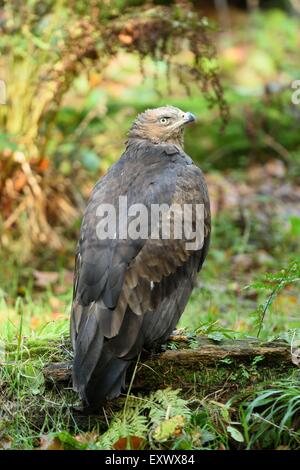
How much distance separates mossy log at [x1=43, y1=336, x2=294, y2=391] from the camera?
14.3 feet

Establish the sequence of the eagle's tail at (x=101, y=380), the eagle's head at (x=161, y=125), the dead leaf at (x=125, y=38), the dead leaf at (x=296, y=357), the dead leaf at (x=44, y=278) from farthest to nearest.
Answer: the dead leaf at (x=44, y=278)
the dead leaf at (x=125, y=38)
the eagle's head at (x=161, y=125)
the dead leaf at (x=296, y=357)
the eagle's tail at (x=101, y=380)

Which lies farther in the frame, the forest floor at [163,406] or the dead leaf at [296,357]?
the dead leaf at [296,357]

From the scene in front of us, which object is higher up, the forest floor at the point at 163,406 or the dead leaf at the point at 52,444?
the forest floor at the point at 163,406

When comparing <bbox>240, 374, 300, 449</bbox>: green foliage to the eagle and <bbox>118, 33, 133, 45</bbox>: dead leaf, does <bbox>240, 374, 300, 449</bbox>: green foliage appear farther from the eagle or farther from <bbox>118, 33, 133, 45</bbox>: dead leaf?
<bbox>118, 33, 133, 45</bbox>: dead leaf

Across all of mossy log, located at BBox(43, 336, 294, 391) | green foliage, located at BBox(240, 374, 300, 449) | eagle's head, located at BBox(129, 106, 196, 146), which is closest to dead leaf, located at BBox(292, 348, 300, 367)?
mossy log, located at BBox(43, 336, 294, 391)

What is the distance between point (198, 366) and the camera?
14.4 feet

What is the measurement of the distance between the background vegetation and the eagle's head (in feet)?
3.88

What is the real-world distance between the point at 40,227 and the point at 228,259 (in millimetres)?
1937

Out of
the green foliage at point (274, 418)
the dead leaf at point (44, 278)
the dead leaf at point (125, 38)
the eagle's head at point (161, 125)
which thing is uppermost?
the dead leaf at point (125, 38)

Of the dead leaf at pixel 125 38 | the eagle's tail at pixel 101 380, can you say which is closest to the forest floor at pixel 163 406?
the eagle's tail at pixel 101 380

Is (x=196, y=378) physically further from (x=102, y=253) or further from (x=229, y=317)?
(x=229, y=317)

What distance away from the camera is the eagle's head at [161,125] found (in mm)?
5375

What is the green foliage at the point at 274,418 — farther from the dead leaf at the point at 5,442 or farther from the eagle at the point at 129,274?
the dead leaf at the point at 5,442

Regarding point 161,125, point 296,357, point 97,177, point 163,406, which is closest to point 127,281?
point 163,406
